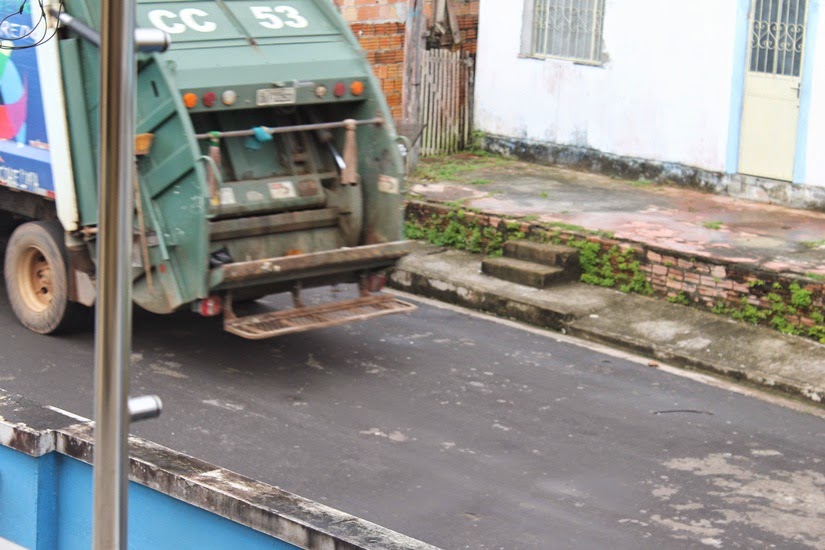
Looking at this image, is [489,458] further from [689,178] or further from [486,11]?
[486,11]

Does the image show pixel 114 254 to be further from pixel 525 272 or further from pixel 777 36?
pixel 777 36

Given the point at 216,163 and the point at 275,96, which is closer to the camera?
the point at 216,163

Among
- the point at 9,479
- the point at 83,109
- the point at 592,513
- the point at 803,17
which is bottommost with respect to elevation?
the point at 592,513

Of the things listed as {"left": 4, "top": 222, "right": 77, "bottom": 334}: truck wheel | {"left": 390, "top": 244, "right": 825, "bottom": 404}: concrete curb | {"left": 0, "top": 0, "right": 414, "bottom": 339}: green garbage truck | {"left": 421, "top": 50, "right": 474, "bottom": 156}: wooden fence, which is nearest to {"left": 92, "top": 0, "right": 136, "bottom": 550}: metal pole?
{"left": 0, "top": 0, "right": 414, "bottom": 339}: green garbage truck

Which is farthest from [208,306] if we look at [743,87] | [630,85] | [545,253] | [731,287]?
[630,85]

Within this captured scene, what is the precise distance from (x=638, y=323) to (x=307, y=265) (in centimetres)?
306

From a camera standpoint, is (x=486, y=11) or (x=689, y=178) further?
(x=486, y=11)

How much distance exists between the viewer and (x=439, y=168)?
1453cm

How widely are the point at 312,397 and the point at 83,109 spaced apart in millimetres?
2482

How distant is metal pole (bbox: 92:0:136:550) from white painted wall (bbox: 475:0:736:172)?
1051 cm

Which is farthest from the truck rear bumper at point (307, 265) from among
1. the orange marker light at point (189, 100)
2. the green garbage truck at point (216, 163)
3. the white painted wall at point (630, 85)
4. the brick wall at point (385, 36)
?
the brick wall at point (385, 36)

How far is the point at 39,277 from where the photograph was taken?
974cm

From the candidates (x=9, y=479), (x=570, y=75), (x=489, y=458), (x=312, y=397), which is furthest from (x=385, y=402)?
(x=570, y=75)

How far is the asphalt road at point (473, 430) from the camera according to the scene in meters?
6.93
